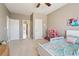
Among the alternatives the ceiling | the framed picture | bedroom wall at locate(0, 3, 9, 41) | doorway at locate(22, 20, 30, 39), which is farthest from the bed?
bedroom wall at locate(0, 3, 9, 41)

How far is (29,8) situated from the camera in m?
1.83

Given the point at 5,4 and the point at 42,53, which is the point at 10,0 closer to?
the point at 5,4

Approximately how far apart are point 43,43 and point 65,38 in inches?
13.3

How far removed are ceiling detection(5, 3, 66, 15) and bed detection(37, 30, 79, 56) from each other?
41cm

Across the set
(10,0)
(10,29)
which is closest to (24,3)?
(10,0)

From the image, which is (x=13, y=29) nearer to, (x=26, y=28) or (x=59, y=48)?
(x=26, y=28)

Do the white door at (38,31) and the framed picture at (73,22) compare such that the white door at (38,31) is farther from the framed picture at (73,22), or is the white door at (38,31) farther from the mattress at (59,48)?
A: the framed picture at (73,22)

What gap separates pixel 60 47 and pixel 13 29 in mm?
763

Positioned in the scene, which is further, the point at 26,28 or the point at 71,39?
the point at 26,28

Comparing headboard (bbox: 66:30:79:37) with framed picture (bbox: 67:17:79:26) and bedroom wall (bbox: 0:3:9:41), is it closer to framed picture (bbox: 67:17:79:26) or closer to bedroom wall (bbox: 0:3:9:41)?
framed picture (bbox: 67:17:79:26)

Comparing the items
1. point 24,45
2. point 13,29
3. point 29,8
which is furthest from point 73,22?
point 13,29

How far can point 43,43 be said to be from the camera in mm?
1853

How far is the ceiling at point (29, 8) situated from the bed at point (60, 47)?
16.0 inches

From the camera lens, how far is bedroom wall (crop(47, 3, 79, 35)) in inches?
68.4
